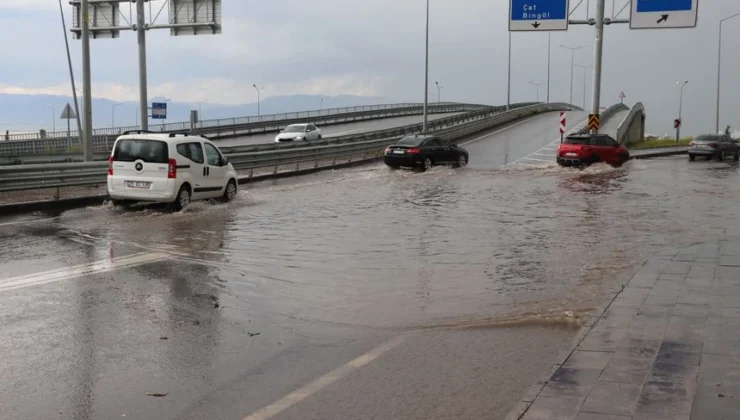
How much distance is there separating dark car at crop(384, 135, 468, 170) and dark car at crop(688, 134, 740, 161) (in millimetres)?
17300

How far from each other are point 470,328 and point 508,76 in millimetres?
69710

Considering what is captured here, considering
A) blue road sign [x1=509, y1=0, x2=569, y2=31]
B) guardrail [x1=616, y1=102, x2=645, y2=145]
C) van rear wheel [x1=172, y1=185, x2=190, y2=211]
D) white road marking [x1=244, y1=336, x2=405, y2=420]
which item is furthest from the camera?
guardrail [x1=616, y1=102, x2=645, y2=145]

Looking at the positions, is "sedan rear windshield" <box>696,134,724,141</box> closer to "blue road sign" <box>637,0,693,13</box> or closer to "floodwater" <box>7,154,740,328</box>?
"blue road sign" <box>637,0,693,13</box>

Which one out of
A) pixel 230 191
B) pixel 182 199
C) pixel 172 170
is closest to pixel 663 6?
pixel 230 191

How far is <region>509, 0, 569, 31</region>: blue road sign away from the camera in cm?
3553

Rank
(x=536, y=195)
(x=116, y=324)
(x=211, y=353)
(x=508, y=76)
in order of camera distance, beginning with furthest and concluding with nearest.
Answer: (x=508, y=76) < (x=536, y=195) < (x=116, y=324) < (x=211, y=353)

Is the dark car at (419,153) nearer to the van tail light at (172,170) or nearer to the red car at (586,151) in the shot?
the red car at (586,151)

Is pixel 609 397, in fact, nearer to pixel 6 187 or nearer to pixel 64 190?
pixel 6 187

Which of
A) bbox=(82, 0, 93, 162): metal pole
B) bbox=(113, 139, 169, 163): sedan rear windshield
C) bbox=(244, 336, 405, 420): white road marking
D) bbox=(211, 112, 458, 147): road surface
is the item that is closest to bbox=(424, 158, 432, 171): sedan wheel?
bbox=(82, 0, 93, 162): metal pole

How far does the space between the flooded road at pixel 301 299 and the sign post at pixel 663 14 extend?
17.2m

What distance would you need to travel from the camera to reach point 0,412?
500 cm

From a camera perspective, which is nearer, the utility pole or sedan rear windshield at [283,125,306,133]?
the utility pole

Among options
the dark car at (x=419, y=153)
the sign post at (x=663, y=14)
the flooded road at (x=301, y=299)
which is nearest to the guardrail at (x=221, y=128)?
the dark car at (x=419, y=153)

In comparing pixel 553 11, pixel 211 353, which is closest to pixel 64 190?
pixel 211 353
